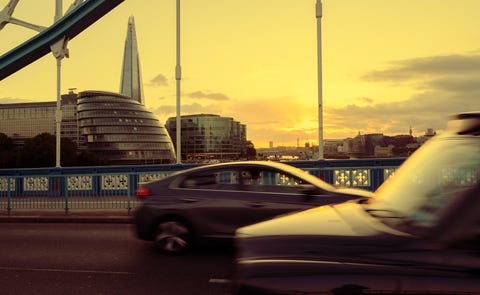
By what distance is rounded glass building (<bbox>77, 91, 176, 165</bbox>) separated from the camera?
12300cm

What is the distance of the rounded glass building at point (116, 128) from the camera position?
123 meters

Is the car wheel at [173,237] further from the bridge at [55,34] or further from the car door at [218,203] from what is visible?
the bridge at [55,34]

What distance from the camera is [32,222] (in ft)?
45.3

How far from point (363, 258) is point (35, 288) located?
5234mm

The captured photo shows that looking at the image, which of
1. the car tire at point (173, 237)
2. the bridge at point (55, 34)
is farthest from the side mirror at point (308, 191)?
the bridge at point (55, 34)

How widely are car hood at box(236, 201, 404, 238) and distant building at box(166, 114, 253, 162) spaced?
143 m

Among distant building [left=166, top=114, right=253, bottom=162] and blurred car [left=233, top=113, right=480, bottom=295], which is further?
distant building [left=166, top=114, right=253, bottom=162]

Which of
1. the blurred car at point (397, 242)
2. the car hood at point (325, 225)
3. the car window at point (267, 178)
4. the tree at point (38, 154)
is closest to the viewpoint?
the blurred car at point (397, 242)

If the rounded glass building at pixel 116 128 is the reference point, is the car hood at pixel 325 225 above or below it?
below

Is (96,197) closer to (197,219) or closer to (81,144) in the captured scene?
(197,219)

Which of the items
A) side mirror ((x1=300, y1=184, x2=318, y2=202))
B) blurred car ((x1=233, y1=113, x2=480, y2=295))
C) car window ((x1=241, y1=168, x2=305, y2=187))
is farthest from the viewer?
car window ((x1=241, y1=168, x2=305, y2=187))

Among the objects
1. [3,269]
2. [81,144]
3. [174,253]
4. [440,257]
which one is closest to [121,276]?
[174,253]

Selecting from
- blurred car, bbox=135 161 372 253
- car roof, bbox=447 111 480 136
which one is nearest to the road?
blurred car, bbox=135 161 372 253

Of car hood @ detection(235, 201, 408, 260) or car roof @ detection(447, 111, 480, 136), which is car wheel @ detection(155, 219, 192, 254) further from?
car roof @ detection(447, 111, 480, 136)
